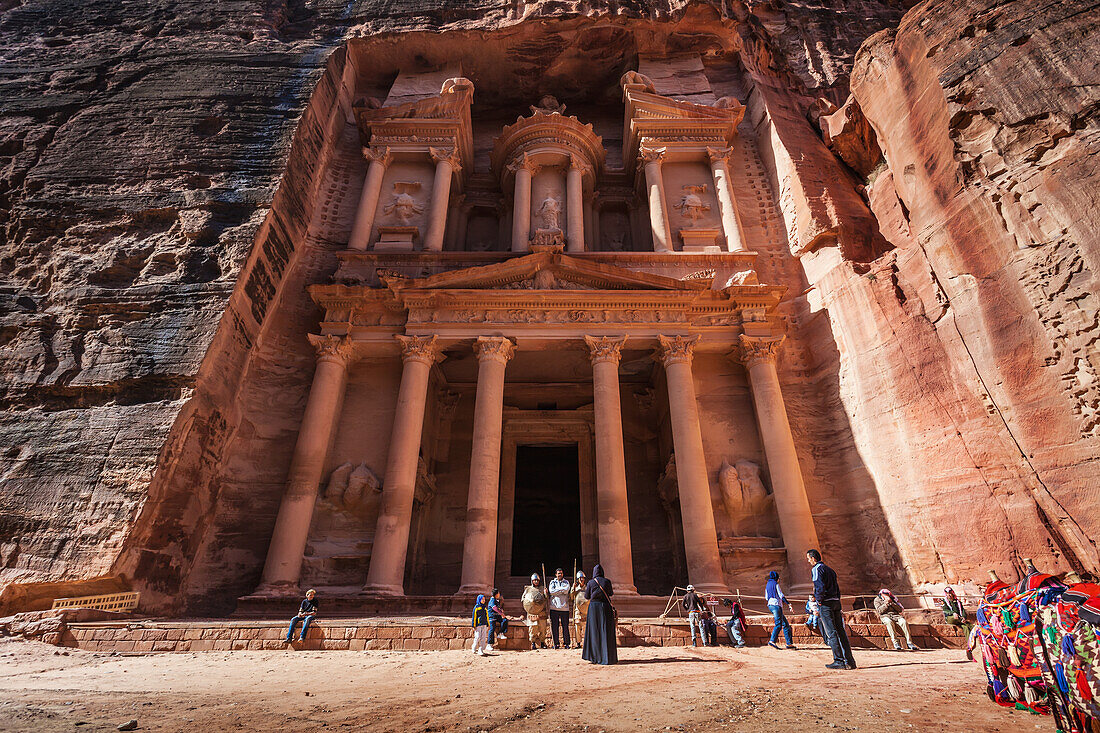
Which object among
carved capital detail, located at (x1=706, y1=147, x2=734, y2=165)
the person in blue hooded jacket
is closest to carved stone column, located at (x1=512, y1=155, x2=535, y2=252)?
carved capital detail, located at (x1=706, y1=147, x2=734, y2=165)

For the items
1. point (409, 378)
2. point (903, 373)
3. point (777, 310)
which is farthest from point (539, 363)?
point (903, 373)

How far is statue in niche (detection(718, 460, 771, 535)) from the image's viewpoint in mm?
12477

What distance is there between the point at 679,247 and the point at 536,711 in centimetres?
1502

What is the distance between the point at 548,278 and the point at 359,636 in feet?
31.7

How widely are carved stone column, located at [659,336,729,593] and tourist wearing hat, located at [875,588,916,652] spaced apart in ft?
11.2

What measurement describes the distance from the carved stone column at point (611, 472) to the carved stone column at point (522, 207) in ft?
15.0

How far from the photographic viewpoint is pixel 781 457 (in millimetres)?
12414

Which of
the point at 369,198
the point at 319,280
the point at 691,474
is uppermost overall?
the point at 369,198

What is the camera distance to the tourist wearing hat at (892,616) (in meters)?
7.65

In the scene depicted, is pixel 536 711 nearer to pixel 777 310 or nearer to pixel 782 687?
pixel 782 687

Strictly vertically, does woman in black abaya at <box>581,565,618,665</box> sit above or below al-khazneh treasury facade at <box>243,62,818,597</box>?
below

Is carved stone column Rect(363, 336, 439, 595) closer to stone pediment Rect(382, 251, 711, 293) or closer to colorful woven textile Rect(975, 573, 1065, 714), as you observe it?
stone pediment Rect(382, 251, 711, 293)

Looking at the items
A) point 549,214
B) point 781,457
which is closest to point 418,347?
point 549,214

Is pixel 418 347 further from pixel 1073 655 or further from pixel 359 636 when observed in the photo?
pixel 1073 655
